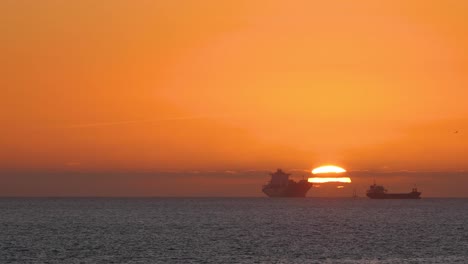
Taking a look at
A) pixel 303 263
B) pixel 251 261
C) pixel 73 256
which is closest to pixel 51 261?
pixel 73 256

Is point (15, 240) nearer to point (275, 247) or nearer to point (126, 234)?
point (126, 234)

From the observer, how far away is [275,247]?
114 m

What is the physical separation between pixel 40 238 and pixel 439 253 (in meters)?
65.9

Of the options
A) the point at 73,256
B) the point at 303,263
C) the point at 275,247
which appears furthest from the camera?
the point at 275,247

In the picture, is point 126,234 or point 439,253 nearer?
point 439,253

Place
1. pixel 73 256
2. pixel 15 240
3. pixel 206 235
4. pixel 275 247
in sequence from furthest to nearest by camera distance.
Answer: pixel 206 235 < pixel 15 240 < pixel 275 247 < pixel 73 256

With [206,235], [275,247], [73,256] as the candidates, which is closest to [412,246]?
[275,247]

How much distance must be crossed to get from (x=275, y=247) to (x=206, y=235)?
29.9 meters

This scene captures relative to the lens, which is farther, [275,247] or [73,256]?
[275,247]

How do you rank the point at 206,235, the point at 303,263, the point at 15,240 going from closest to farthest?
the point at 303,263 → the point at 15,240 → the point at 206,235

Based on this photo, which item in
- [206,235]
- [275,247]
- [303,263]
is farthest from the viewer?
[206,235]

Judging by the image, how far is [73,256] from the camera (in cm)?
9938

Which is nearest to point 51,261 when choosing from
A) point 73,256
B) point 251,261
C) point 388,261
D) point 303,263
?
point 73,256

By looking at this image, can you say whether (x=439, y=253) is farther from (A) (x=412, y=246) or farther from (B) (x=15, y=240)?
(B) (x=15, y=240)
